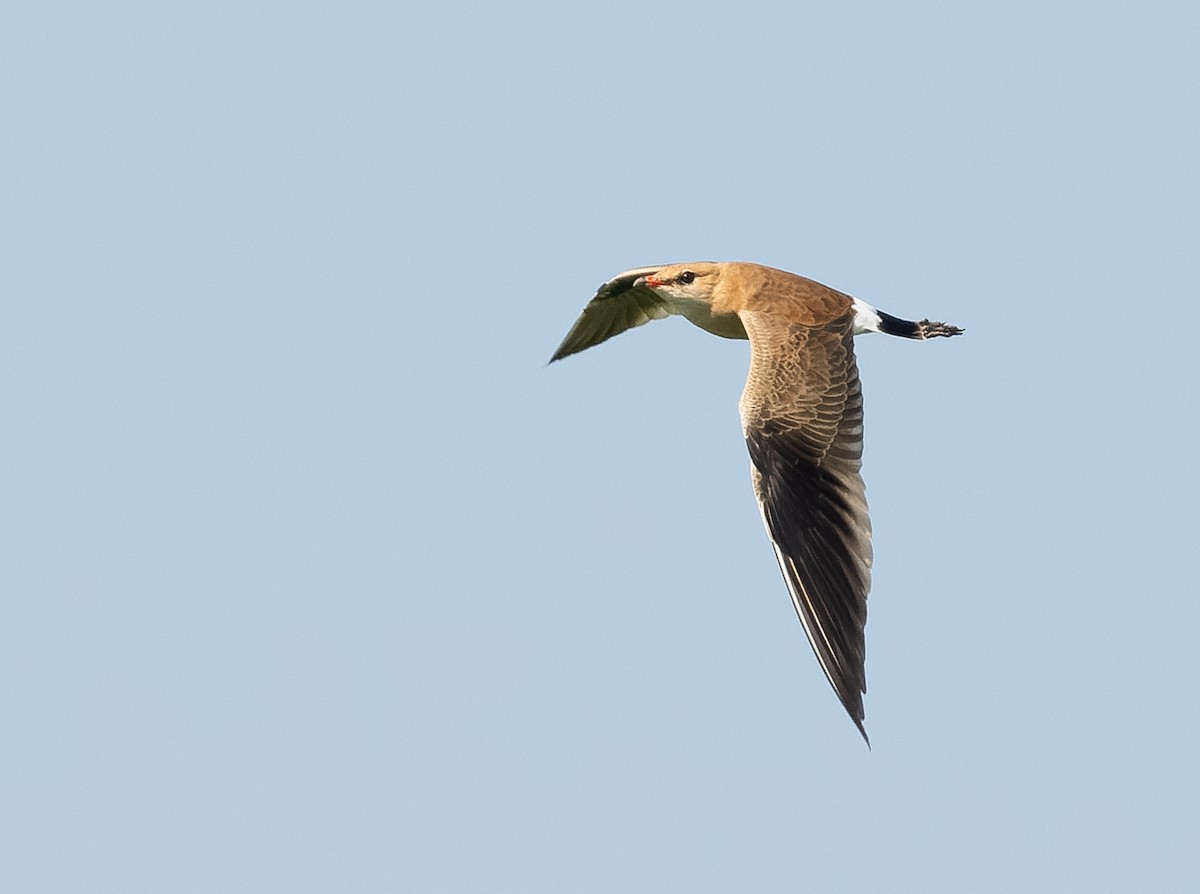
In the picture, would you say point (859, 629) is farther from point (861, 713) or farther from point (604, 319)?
point (604, 319)

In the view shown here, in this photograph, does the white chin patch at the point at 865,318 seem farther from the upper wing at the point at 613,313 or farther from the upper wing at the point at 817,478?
the upper wing at the point at 613,313

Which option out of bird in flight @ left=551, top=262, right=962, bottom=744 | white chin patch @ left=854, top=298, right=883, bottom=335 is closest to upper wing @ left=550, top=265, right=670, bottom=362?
bird in flight @ left=551, top=262, right=962, bottom=744

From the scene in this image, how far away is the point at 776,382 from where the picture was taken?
14.2 m

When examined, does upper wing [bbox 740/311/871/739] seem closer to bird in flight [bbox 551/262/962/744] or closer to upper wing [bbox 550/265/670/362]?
bird in flight [bbox 551/262/962/744]

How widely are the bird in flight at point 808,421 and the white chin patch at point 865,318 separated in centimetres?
1

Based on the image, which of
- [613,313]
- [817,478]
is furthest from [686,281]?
[817,478]

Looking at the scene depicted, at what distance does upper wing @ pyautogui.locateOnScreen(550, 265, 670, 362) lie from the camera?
56.0 ft

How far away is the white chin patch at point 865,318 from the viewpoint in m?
15.6

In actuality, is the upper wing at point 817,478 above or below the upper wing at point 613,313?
below

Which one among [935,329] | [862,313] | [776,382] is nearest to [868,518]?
[776,382]

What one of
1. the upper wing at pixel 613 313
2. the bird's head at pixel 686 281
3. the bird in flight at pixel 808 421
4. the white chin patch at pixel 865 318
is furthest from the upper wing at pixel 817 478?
the upper wing at pixel 613 313

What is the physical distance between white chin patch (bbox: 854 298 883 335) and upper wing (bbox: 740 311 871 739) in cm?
56

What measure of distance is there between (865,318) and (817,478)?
2699 millimetres

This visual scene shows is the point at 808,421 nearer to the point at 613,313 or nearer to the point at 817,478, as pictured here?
Answer: the point at 817,478
